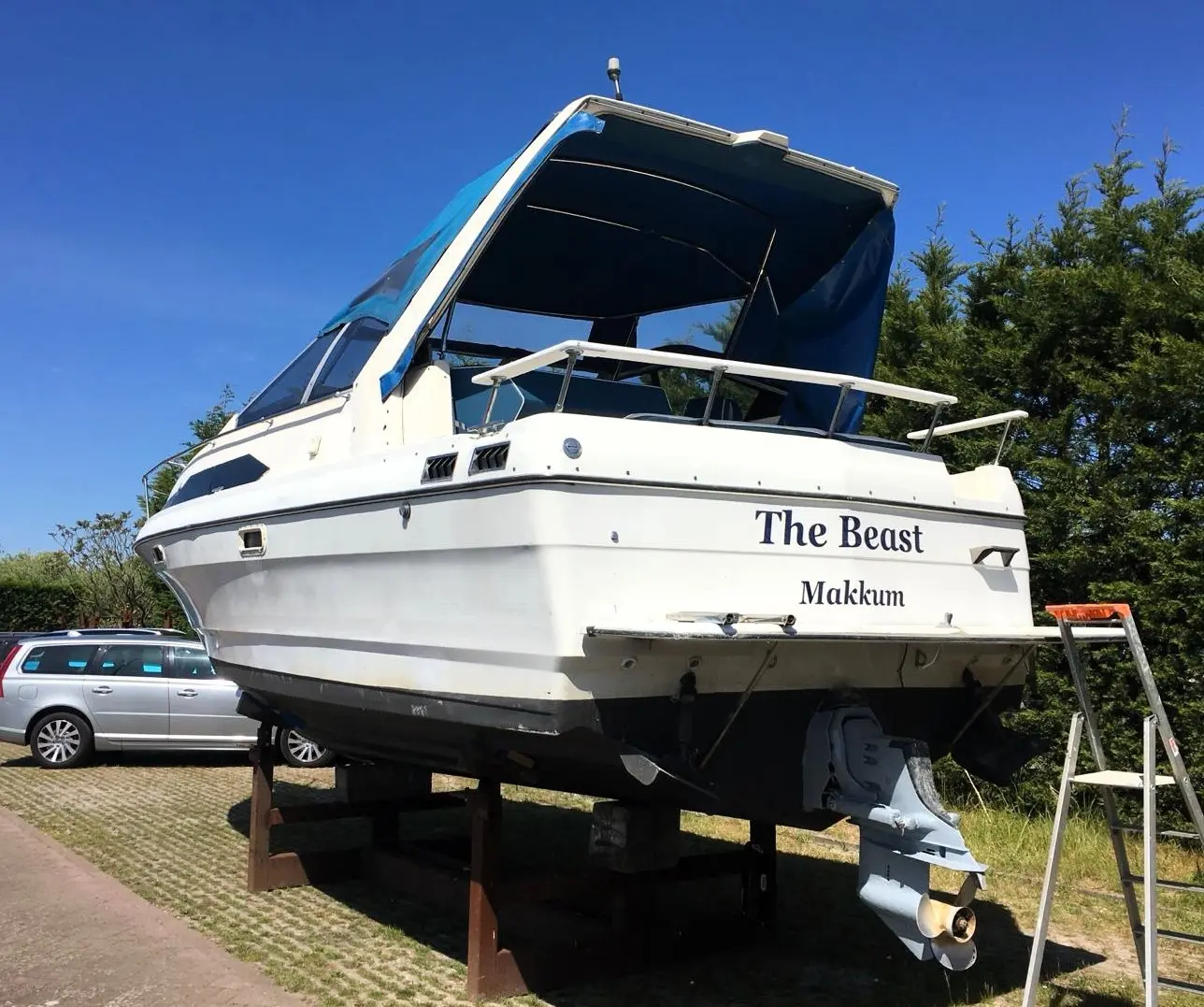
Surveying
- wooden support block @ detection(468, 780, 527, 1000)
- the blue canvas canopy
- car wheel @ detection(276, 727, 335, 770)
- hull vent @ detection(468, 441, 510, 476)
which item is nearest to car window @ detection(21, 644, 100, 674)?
car wheel @ detection(276, 727, 335, 770)

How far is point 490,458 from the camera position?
12.4 ft

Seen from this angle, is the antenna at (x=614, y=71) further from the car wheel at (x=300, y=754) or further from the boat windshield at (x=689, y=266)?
the car wheel at (x=300, y=754)

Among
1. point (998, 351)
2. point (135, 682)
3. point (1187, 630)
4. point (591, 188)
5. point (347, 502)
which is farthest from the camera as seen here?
point (135, 682)

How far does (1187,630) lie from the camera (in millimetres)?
6766

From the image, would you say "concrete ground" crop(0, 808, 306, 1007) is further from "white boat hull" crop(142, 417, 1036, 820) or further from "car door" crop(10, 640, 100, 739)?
"car door" crop(10, 640, 100, 739)

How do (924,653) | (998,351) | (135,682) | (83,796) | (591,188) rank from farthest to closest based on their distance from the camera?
(135,682), (83,796), (998,351), (591,188), (924,653)

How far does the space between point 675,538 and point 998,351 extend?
5.41 metres

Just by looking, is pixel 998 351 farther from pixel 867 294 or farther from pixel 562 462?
pixel 562 462

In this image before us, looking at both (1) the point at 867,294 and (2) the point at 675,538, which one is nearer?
(2) the point at 675,538

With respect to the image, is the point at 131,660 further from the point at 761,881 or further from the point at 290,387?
the point at 761,881

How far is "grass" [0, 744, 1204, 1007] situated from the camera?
4.85 meters

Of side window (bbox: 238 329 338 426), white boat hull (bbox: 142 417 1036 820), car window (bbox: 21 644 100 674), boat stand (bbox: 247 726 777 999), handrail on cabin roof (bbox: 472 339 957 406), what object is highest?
side window (bbox: 238 329 338 426)

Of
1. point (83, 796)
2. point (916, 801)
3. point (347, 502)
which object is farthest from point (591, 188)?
point (83, 796)

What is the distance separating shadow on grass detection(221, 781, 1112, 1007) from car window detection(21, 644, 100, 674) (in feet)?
17.8
